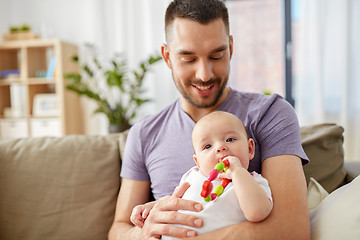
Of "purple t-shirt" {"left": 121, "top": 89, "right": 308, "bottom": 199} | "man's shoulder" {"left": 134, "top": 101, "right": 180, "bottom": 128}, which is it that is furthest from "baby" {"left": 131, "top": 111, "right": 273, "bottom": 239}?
"man's shoulder" {"left": 134, "top": 101, "right": 180, "bottom": 128}

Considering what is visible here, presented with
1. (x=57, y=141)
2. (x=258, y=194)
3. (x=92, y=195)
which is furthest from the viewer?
(x=57, y=141)

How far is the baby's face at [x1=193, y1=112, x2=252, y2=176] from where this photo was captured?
1087 mm

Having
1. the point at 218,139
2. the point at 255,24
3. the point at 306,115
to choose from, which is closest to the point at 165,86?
the point at 255,24

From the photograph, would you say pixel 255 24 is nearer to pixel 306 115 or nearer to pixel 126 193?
pixel 306 115

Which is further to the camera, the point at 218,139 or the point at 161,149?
the point at 161,149

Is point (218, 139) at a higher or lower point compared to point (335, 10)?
lower

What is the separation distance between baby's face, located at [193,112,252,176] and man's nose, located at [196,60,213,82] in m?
0.23

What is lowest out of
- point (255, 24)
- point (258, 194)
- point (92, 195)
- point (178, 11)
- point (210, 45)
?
point (92, 195)

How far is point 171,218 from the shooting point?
1068 millimetres

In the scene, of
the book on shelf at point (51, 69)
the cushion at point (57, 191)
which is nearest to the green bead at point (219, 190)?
the cushion at point (57, 191)

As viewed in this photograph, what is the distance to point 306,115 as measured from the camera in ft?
13.6

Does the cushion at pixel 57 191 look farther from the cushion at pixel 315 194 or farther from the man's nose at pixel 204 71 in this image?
the cushion at pixel 315 194

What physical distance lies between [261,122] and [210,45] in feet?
1.13

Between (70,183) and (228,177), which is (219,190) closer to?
(228,177)
